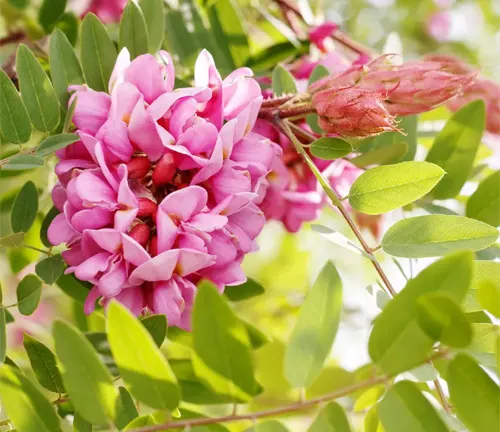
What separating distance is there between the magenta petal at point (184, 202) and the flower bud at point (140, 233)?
0.10 feet

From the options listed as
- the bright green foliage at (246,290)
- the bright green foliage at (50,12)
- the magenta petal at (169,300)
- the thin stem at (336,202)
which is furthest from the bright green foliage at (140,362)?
the bright green foliage at (50,12)

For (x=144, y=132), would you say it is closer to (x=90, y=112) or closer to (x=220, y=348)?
(x=90, y=112)

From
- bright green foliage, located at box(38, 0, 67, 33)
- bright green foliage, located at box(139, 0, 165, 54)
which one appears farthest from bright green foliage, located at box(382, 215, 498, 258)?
bright green foliage, located at box(38, 0, 67, 33)

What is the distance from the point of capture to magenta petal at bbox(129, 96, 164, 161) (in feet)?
2.20

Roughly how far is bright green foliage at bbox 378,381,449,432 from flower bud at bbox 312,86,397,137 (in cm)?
26

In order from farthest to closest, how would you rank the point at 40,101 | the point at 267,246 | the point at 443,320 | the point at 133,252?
the point at 267,246 < the point at 40,101 < the point at 133,252 < the point at 443,320

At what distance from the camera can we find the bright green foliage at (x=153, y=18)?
2.70 feet

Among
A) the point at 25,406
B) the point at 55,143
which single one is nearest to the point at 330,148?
the point at 55,143

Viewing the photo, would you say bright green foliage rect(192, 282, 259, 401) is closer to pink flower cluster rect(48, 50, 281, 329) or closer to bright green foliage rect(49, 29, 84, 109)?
pink flower cluster rect(48, 50, 281, 329)

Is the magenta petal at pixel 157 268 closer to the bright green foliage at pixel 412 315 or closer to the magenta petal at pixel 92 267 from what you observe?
the magenta petal at pixel 92 267

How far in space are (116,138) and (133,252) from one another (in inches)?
4.3

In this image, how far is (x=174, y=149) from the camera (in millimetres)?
667

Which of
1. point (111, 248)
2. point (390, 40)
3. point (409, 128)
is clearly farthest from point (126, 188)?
point (390, 40)

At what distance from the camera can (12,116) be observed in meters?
0.74
